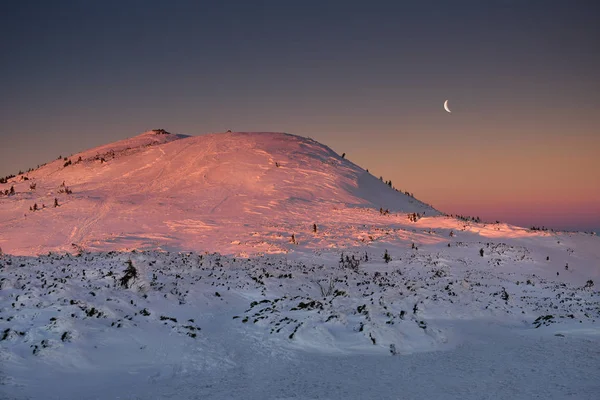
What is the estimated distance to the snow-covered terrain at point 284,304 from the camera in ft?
36.3

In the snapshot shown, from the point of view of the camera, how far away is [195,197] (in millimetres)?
52469

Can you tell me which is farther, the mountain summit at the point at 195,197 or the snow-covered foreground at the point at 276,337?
the mountain summit at the point at 195,197

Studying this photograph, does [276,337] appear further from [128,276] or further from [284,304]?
[128,276]

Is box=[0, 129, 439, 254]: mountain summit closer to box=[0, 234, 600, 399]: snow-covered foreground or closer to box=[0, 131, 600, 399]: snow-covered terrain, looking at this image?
box=[0, 131, 600, 399]: snow-covered terrain

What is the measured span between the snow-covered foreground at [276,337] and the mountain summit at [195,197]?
A: 49.2 feet

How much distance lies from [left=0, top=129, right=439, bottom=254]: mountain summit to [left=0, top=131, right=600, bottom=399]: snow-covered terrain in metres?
0.34

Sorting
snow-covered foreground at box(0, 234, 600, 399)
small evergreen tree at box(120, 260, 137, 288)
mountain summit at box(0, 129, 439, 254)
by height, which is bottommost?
snow-covered foreground at box(0, 234, 600, 399)

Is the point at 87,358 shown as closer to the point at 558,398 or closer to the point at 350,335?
the point at 350,335

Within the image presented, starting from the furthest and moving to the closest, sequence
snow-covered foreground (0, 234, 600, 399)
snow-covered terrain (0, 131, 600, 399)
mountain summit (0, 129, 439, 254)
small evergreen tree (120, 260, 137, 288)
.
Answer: mountain summit (0, 129, 439, 254)
small evergreen tree (120, 260, 137, 288)
snow-covered terrain (0, 131, 600, 399)
snow-covered foreground (0, 234, 600, 399)

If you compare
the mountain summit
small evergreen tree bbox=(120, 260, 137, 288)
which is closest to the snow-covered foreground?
small evergreen tree bbox=(120, 260, 137, 288)

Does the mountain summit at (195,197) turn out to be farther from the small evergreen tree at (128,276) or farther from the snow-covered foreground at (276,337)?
the small evergreen tree at (128,276)

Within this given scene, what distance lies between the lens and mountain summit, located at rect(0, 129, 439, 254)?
40.3 m

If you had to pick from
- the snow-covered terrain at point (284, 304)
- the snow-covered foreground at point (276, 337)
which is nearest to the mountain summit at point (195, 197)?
the snow-covered terrain at point (284, 304)

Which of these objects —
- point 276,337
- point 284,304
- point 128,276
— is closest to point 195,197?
point 128,276
